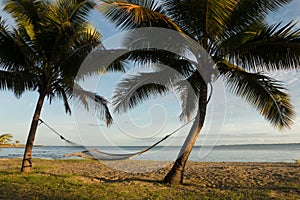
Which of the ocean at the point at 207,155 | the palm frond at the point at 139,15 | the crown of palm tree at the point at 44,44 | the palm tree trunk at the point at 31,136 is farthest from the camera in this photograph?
the ocean at the point at 207,155

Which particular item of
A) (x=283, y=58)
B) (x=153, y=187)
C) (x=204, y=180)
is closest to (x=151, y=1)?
(x=283, y=58)

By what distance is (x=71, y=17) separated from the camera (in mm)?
8961

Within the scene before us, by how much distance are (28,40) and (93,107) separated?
3.09m

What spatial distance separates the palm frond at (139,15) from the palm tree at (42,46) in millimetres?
2115

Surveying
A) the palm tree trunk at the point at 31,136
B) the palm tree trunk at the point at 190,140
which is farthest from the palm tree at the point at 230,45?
the palm tree trunk at the point at 31,136

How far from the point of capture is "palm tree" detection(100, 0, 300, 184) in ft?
19.7

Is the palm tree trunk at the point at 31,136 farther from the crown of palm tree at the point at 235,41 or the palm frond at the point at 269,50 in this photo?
the palm frond at the point at 269,50

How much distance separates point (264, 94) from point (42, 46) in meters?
6.45

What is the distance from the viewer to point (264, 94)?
707cm

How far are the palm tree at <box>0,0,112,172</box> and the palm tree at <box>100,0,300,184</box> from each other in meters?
2.14

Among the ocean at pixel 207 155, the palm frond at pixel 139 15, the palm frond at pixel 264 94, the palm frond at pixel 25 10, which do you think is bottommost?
the ocean at pixel 207 155

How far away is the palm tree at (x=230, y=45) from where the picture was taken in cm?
600

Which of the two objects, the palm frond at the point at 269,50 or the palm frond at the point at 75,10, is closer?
the palm frond at the point at 269,50

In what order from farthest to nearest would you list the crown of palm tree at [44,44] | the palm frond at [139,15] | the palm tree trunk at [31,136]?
the palm tree trunk at [31,136]
the crown of palm tree at [44,44]
the palm frond at [139,15]
